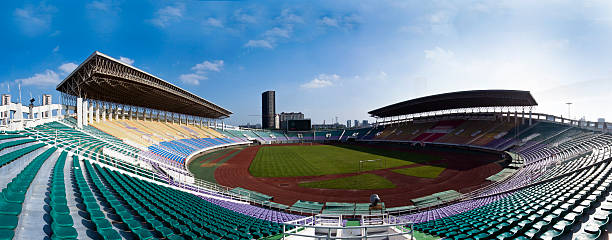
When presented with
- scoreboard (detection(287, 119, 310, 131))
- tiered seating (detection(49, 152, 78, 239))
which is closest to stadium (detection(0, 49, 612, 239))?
tiered seating (detection(49, 152, 78, 239))

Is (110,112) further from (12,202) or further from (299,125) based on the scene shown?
(299,125)

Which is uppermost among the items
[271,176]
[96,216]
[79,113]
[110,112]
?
[110,112]

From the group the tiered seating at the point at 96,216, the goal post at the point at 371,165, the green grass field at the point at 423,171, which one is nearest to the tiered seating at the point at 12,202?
the tiered seating at the point at 96,216

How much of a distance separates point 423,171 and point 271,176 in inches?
667

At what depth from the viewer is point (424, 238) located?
7.18m

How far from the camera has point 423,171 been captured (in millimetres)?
25875

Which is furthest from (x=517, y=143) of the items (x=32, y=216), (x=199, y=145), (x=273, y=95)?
(x=273, y=95)

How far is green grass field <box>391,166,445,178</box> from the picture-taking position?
78.9 ft

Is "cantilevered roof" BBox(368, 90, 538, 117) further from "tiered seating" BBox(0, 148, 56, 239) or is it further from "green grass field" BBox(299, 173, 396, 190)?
"tiered seating" BBox(0, 148, 56, 239)

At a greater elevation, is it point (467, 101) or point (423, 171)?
point (467, 101)

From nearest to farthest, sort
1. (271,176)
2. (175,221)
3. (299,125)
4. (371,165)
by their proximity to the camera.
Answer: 1. (175,221)
2. (271,176)
3. (371,165)
4. (299,125)

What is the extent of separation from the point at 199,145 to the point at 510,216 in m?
46.3

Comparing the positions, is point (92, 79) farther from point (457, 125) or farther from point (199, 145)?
point (457, 125)

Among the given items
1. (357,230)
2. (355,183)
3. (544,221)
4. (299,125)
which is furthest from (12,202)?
(299,125)
